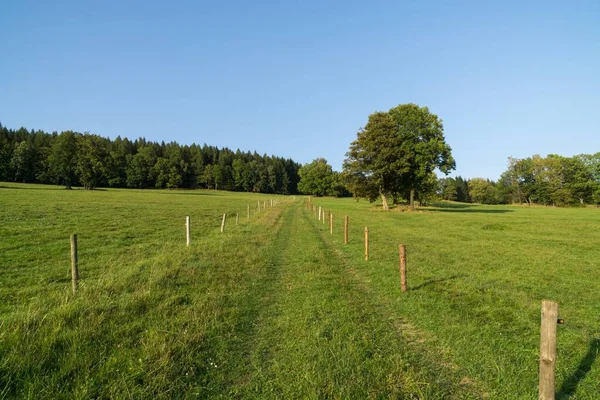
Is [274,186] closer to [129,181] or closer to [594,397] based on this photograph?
[129,181]

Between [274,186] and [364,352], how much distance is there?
494 ft

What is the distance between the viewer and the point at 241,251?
46.1 ft

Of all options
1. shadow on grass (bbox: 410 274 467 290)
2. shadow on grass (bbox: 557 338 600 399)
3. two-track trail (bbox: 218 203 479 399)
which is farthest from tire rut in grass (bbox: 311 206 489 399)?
shadow on grass (bbox: 410 274 467 290)

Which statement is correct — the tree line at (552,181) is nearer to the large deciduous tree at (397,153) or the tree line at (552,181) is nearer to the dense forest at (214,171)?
the dense forest at (214,171)

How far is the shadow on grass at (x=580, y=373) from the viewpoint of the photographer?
4387mm

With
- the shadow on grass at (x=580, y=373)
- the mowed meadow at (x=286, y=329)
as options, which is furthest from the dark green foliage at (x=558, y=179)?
the shadow on grass at (x=580, y=373)

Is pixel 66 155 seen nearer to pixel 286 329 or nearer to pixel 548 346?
pixel 286 329

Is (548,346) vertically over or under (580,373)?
over

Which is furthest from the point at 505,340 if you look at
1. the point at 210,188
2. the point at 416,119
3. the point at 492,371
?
the point at 210,188

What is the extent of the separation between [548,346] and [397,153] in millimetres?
49604

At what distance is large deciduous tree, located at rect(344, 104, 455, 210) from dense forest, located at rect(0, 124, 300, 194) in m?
71.7

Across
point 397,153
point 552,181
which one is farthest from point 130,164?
point 552,181

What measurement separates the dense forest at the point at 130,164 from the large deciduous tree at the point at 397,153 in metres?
71.7

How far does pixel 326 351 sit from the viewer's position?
5.30 meters
